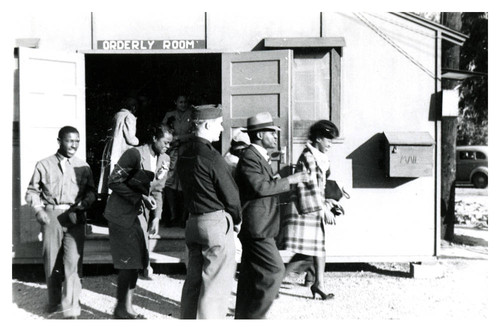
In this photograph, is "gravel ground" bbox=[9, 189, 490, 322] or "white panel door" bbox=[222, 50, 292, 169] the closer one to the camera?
"gravel ground" bbox=[9, 189, 490, 322]

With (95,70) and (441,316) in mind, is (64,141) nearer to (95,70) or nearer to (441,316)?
(441,316)

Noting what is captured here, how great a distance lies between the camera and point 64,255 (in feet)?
16.3

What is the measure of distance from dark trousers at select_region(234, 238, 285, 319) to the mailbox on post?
2338 mm

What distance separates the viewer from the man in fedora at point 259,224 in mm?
4441

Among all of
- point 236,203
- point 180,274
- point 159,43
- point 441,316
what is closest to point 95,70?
point 159,43

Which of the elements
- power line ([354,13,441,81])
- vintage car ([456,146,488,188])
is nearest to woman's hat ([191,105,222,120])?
power line ([354,13,441,81])

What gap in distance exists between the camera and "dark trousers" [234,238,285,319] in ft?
14.7

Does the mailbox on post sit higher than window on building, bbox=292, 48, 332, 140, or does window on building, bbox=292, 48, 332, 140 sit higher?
window on building, bbox=292, 48, 332, 140

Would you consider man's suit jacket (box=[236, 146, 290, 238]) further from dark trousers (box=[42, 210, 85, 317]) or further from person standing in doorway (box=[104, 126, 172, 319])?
dark trousers (box=[42, 210, 85, 317])

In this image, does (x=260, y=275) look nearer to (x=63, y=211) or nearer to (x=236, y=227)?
(x=236, y=227)

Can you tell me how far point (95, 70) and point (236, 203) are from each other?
6.87 metres

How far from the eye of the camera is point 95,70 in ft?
33.1

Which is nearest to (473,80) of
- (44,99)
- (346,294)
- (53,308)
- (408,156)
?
(408,156)

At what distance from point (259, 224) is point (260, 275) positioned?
43 centimetres
